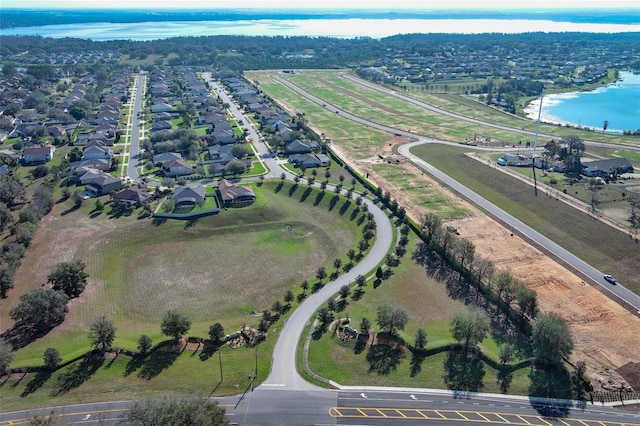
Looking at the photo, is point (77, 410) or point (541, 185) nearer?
point (77, 410)

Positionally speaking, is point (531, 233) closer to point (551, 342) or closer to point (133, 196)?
point (551, 342)

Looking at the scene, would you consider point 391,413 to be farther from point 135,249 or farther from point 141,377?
point 135,249

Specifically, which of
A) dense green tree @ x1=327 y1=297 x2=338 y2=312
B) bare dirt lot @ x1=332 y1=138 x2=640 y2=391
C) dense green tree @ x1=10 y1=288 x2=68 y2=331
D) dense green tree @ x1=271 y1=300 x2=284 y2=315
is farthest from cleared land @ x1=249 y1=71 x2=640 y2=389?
dense green tree @ x1=10 y1=288 x2=68 y2=331

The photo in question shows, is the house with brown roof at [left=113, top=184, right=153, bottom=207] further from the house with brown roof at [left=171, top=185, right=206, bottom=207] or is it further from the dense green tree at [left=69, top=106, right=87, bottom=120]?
the dense green tree at [left=69, top=106, right=87, bottom=120]

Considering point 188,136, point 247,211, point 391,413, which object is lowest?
point 391,413

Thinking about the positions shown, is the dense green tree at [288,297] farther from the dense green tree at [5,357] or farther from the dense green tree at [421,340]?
the dense green tree at [5,357]

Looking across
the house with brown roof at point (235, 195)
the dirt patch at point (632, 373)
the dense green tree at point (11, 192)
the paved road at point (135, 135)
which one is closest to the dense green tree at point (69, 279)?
the house with brown roof at point (235, 195)

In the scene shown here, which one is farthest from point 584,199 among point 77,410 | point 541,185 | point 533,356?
point 77,410
